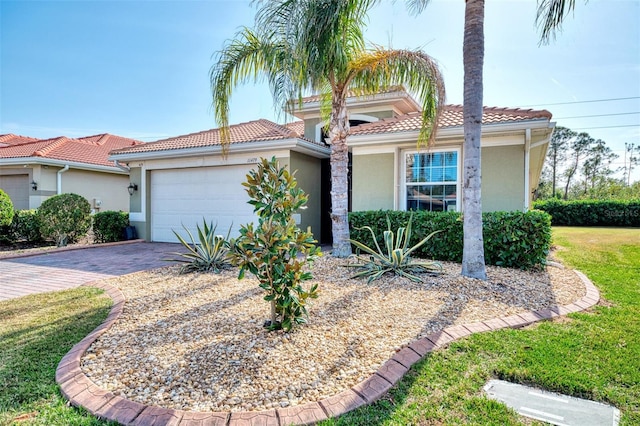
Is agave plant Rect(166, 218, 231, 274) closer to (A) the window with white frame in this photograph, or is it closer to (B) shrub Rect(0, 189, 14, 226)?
(A) the window with white frame

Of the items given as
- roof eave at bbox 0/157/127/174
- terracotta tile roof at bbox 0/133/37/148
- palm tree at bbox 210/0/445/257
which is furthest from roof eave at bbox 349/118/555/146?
terracotta tile roof at bbox 0/133/37/148

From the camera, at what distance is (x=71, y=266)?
29.3 feet

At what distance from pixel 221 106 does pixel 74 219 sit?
818 centimetres

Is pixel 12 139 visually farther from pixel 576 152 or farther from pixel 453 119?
pixel 576 152

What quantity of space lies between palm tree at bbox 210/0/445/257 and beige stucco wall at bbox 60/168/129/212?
12360 millimetres

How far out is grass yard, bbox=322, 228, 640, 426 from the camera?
265 cm

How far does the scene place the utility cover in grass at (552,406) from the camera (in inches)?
104

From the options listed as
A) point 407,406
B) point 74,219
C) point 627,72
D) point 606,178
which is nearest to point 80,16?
point 74,219

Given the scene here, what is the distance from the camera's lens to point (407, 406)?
A: 275cm

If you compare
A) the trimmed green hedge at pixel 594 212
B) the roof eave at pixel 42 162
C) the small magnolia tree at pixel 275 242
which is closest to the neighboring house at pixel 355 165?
the roof eave at pixel 42 162

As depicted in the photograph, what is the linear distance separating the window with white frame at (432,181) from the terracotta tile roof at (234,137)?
401 centimetres

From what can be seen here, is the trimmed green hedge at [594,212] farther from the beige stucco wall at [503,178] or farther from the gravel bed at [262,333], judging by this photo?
the gravel bed at [262,333]

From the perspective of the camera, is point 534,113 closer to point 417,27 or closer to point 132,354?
point 417,27

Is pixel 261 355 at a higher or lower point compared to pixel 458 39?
lower
